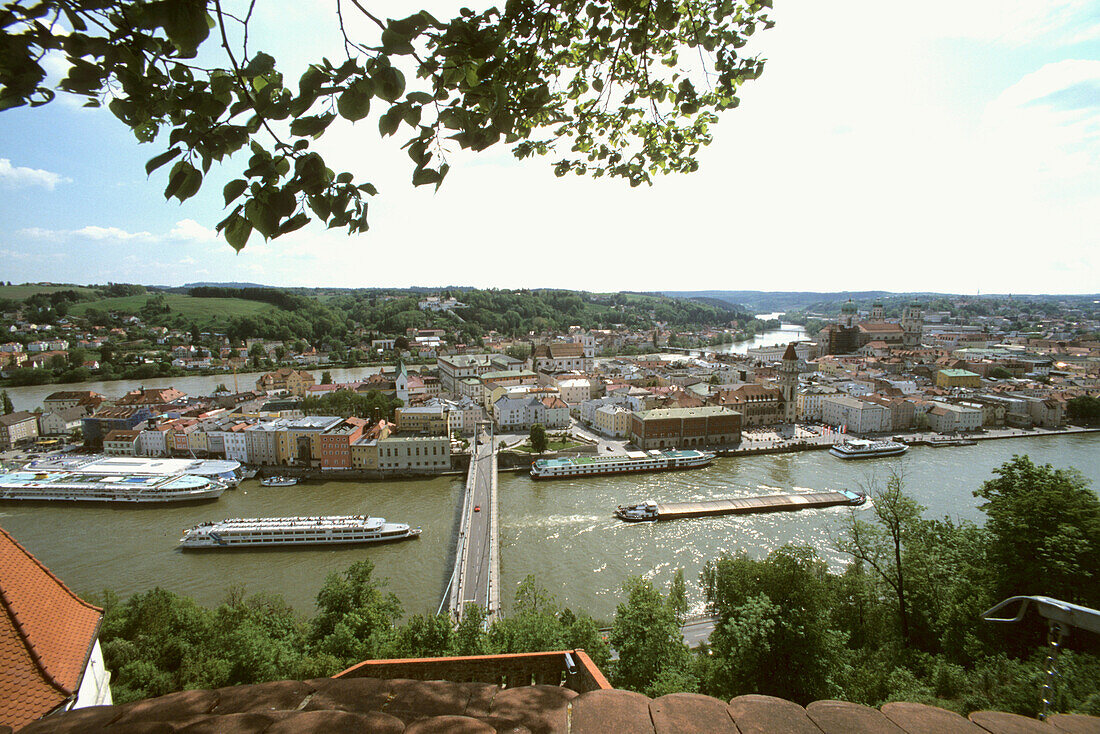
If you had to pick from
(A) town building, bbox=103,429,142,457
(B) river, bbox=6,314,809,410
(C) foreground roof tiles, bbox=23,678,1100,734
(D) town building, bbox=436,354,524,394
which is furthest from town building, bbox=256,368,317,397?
(C) foreground roof tiles, bbox=23,678,1100,734

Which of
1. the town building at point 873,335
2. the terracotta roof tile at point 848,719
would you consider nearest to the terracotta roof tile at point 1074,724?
the terracotta roof tile at point 848,719

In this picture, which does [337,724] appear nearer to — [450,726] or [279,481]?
[450,726]

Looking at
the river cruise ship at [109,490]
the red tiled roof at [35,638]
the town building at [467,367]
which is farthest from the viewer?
the town building at [467,367]

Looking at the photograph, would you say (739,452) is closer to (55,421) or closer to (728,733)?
(728,733)

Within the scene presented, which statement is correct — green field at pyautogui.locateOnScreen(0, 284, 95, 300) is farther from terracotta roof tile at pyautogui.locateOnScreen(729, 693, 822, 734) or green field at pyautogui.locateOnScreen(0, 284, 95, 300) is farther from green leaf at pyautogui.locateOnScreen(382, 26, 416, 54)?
terracotta roof tile at pyautogui.locateOnScreen(729, 693, 822, 734)

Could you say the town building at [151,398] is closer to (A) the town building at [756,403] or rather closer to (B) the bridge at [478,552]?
(B) the bridge at [478,552]

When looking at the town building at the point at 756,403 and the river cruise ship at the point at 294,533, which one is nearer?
the river cruise ship at the point at 294,533

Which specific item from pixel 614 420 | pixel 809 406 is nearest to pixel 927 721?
pixel 614 420
